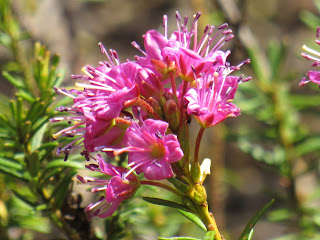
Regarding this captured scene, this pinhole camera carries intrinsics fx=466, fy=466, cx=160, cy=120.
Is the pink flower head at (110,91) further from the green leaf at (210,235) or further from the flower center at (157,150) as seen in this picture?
the green leaf at (210,235)

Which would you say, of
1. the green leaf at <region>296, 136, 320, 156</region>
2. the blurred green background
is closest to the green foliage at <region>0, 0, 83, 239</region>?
the blurred green background

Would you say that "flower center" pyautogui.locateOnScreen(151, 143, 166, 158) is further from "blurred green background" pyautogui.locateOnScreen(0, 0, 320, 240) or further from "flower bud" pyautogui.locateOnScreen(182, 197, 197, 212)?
"blurred green background" pyautogui.locateOnScreen(0, 0, 320, 240)

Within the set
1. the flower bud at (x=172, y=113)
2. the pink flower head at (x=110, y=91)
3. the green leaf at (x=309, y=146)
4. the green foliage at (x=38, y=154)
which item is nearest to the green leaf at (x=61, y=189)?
the green foliage at (x=38, y=154)

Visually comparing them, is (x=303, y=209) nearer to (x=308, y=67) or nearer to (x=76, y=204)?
(x=76, y=204)

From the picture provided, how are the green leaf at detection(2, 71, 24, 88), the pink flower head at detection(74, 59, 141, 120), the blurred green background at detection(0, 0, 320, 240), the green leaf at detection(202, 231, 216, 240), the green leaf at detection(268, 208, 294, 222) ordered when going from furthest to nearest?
the blurred green background at detection(0, 0, 320, 240), the green leaf at detection(268, 208, 294, 222), the green leaf at detection(2, 71, 24, 88), the pink flower head at detection(74, 59, 141, 120), the green leaf at detection(202, 231, 216, 240)

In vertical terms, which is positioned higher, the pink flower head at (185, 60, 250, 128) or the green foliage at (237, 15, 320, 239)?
the pink flower head at (185, 60, 250, 128)

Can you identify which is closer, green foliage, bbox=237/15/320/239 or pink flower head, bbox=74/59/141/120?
pink flower head, bbox=74/59/141/120
